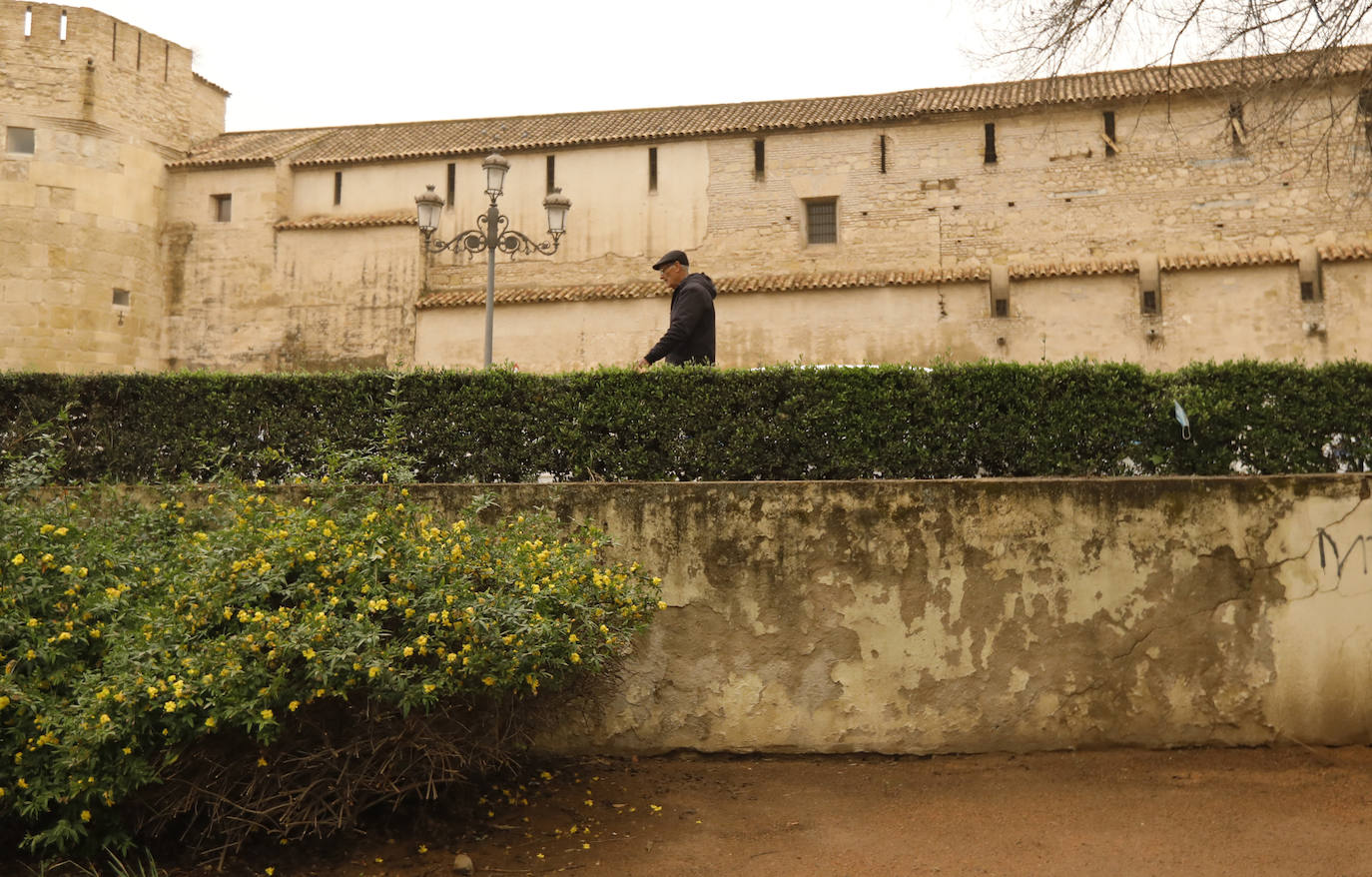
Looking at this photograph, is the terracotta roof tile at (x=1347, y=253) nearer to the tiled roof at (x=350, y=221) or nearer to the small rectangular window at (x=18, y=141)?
the tiled roof at (x=350, y=221)

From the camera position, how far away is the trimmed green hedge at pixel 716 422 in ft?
19.4

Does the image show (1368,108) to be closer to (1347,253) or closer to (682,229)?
(1347,253)

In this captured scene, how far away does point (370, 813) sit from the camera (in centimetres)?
479

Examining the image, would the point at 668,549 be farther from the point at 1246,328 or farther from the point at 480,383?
the point at 1246,328

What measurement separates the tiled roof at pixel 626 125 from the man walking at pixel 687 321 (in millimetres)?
16317

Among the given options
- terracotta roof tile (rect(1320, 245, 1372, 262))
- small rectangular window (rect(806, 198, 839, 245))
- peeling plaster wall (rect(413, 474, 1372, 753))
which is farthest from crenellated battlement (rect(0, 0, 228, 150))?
terracotta roof tile (rect(1320, 245, 1372, 262))

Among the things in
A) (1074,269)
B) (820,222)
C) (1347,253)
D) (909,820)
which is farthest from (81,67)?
(1347,253)

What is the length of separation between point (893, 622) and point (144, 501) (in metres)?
4.57

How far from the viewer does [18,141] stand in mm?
23625

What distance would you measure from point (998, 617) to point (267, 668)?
12.2ft

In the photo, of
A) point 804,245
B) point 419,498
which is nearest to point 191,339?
point 804,245

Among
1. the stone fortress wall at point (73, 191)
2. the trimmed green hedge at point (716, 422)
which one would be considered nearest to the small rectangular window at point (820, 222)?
the stone fortress wall at point (73, 191)

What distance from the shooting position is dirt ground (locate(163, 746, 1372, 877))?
14.6 ft

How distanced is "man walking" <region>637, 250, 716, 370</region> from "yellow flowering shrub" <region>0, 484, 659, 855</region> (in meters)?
2.54
